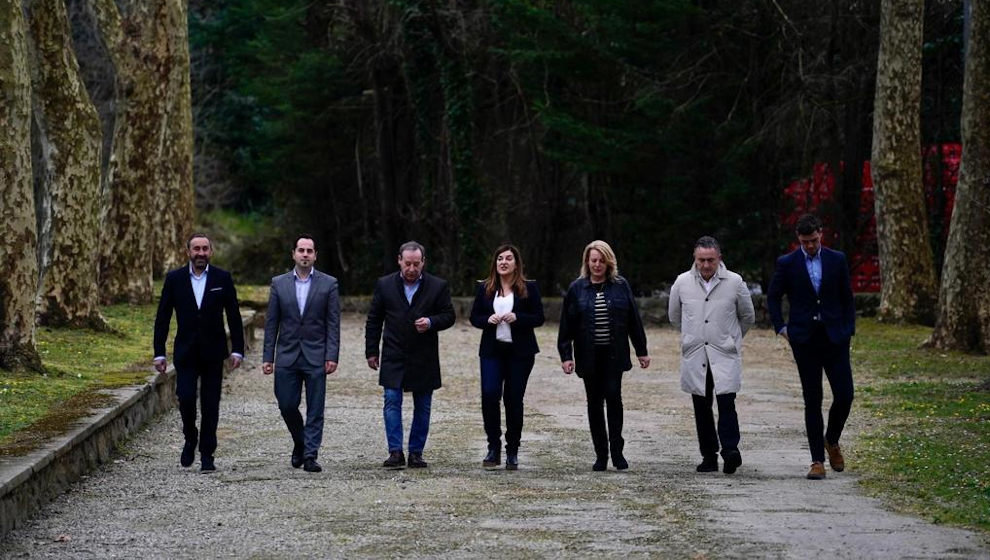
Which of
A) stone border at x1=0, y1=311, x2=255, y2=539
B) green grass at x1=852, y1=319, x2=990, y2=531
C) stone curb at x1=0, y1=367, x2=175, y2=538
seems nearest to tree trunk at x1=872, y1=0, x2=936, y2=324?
green grass at x1=852, y1=319, x2=990, y2=531

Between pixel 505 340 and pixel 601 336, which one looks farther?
pixel 505 340

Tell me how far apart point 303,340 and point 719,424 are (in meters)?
3.22

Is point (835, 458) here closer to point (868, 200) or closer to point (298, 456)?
point (298, 456)

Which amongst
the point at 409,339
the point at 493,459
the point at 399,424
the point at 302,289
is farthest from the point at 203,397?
the point at 493,459

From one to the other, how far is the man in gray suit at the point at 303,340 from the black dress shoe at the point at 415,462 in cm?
71

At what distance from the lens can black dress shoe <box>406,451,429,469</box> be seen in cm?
1258

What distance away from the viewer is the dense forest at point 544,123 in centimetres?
3391

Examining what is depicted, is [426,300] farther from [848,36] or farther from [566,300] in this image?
[848,36]

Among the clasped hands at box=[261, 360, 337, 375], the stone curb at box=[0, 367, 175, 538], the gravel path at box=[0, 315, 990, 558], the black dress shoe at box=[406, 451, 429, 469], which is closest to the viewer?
the gravel path at box=[0, 315, 990, 558]

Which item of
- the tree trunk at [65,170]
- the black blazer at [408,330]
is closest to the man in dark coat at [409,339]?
the black blazer at [408,330]

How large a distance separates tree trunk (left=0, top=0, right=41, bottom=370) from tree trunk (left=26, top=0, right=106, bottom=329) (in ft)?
11.4

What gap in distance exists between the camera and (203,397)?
41.4 feet

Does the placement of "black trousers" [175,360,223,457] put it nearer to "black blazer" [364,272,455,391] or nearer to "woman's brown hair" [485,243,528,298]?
"black blazer" [364,272,455,391]

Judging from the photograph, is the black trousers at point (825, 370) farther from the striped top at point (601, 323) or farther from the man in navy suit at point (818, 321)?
the striped top at point (601, 323)
